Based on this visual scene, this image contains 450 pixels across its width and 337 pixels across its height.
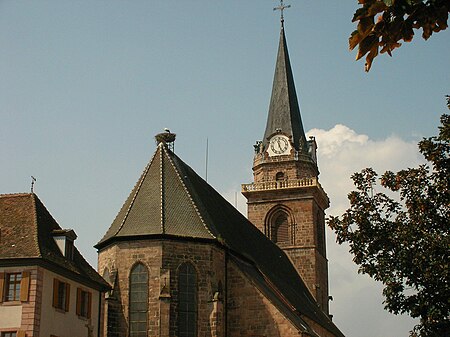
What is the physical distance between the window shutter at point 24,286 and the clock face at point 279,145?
98.7 ft

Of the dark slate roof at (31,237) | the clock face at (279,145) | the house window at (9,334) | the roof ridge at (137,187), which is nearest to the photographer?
the house window at (9,334)

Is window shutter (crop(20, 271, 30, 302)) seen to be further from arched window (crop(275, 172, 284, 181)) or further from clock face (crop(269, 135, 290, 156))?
clock face (crop(269, 135, 290, 156))

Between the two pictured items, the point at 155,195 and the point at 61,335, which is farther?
the point at 155,195

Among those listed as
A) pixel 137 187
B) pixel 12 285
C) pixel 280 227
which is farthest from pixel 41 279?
pixel 280 227

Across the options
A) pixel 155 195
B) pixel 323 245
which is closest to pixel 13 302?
pixel 155 195

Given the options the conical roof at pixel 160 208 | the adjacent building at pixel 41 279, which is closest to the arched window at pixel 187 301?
the conical roof at pixel 160 208

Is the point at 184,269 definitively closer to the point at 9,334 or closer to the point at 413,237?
the point at 9,334

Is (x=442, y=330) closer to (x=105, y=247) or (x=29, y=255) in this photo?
(x=29, y=255)

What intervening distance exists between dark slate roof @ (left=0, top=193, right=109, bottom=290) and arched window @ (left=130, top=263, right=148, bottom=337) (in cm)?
287

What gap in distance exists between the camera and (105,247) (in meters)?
32.3

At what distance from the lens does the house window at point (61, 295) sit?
962 inches

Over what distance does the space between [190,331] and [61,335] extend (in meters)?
6.93

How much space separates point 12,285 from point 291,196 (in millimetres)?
29275

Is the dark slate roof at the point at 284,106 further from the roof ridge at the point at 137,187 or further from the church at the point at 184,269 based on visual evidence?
the roof ridge at the point at 137,187
